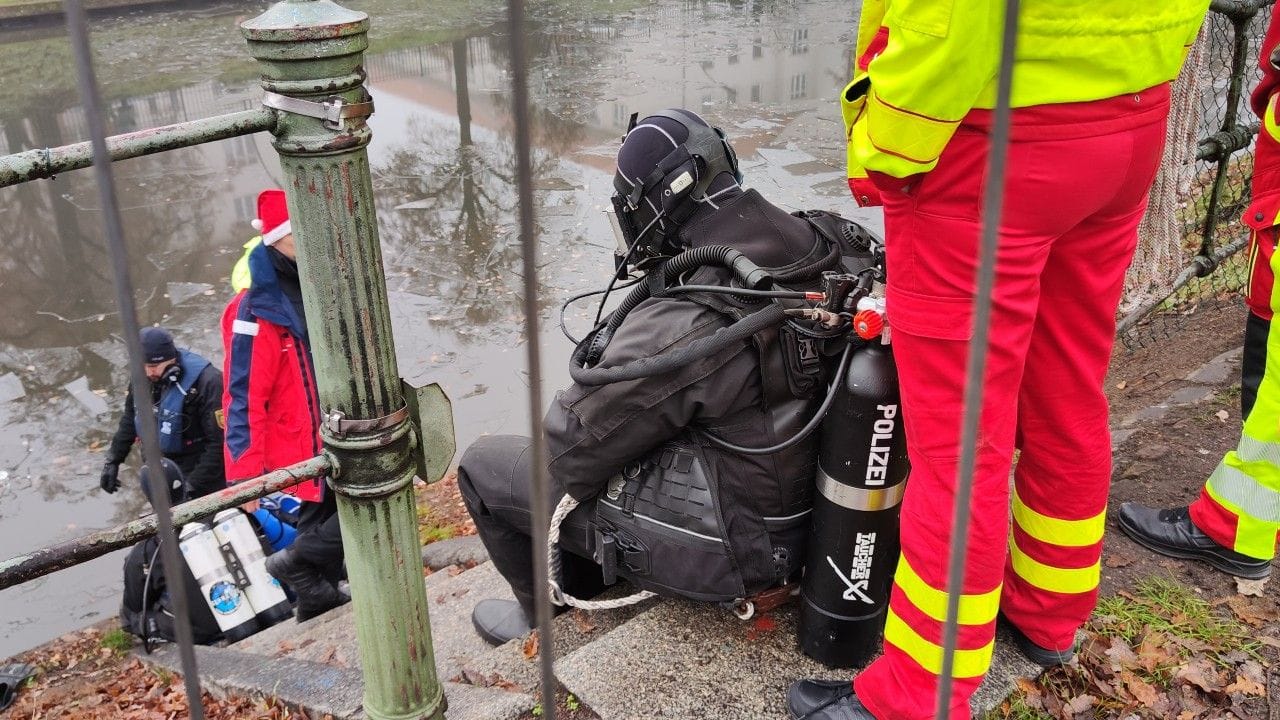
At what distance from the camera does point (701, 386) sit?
6.68ft

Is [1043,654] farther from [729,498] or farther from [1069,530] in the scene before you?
[729,498]

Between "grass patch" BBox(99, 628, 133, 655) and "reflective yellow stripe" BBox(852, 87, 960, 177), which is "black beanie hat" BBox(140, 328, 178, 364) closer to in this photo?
"grass patch" BBox(99, 628, 133, 655)

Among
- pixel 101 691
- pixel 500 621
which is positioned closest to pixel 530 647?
pixel 500 621

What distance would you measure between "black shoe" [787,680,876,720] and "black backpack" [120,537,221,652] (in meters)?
2.82

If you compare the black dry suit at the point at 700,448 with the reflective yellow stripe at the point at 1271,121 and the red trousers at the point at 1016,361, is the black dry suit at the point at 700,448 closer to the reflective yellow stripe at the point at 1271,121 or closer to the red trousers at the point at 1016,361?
the red trousers at the point at 1016,361

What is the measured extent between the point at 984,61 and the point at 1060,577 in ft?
3.80

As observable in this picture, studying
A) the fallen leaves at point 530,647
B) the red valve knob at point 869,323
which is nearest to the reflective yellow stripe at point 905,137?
the red valve knob at point 869,323

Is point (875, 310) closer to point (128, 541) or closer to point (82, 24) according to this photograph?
point (128, 541)

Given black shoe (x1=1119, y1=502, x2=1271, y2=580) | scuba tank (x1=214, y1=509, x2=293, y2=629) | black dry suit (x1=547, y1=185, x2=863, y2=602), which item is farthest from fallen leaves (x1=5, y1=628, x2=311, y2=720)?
black shoe (x1=1119, y1=502, x2=1271, y2=580)

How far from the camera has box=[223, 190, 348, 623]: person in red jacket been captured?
3.75m

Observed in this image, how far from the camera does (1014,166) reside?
1.63 meters

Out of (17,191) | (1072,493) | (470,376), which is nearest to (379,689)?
(1072,493)

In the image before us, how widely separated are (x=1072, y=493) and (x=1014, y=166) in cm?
80

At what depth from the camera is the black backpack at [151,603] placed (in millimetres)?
4016
